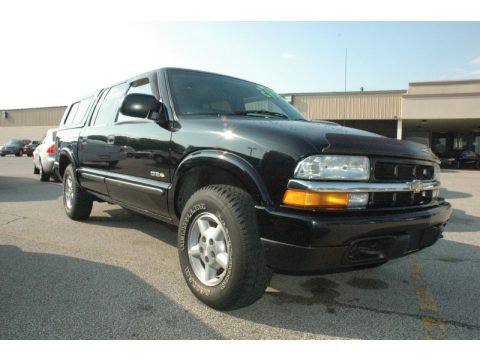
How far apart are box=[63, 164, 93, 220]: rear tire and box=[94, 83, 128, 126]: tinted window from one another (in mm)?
1042

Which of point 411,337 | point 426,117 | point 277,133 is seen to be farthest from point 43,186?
point 426,117

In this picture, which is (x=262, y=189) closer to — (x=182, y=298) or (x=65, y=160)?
(x=182, y=298)

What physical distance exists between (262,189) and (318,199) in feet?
1.17

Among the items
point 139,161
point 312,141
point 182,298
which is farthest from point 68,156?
point 312,141

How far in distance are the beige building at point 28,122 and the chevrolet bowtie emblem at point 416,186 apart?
145 feet

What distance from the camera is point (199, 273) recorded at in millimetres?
2803

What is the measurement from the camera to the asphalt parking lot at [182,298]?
2359 mm

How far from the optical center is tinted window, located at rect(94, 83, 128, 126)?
4.31 meters

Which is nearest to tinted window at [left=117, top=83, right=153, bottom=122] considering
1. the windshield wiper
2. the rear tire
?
the windshield wiper

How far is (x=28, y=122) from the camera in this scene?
144 feet

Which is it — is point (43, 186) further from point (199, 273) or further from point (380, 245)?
point (380, 245)

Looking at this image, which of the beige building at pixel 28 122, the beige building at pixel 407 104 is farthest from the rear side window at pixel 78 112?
the beige building at pixel 28 122

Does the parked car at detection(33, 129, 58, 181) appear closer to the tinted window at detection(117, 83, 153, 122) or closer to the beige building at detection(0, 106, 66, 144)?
the tinted window at detection(117, 83, 153, 122)

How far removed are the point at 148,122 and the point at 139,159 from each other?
0.36m
